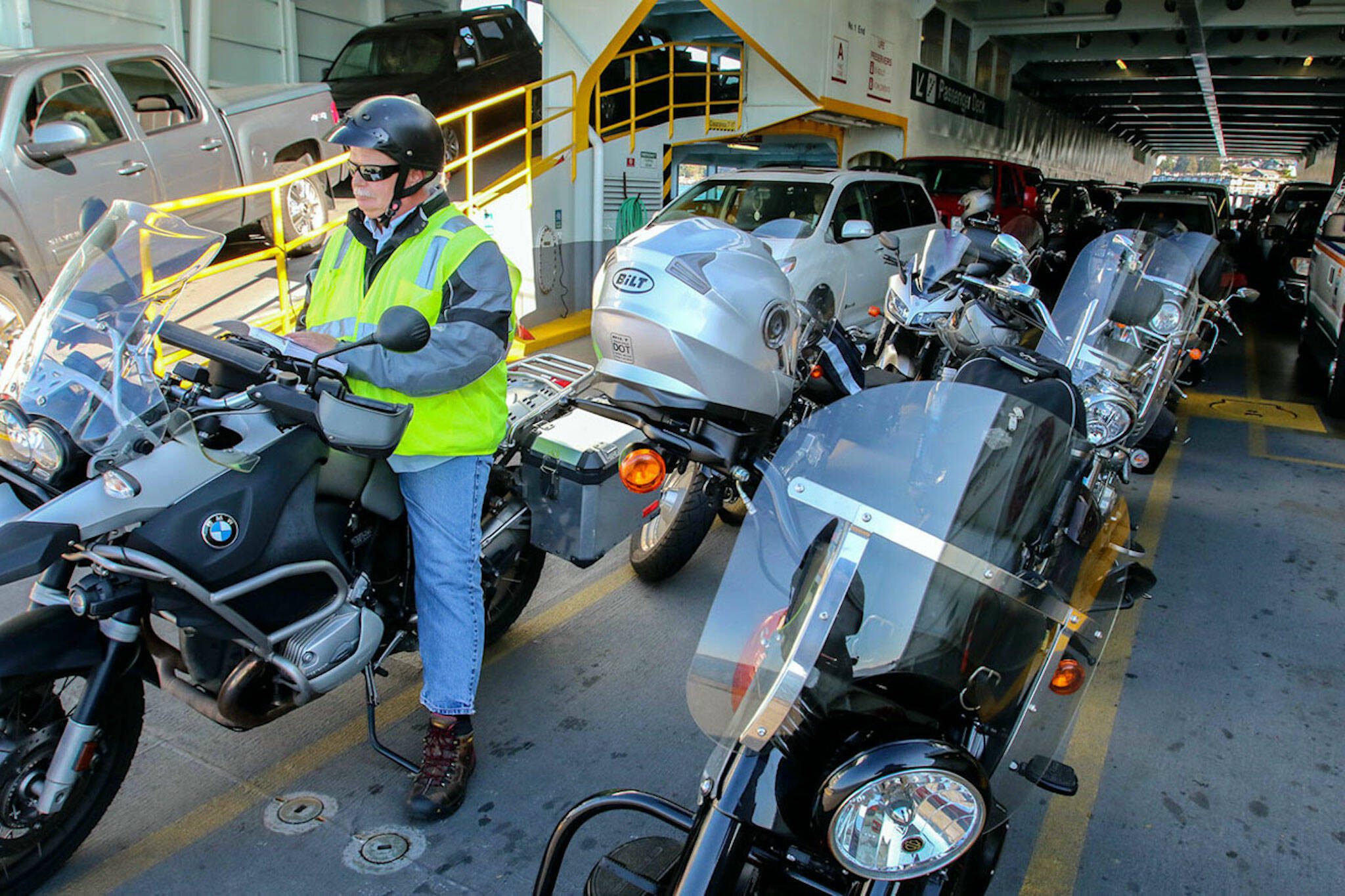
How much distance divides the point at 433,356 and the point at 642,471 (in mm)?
846

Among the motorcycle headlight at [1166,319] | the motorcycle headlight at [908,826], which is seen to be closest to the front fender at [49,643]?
the motorcycle headlight at [908,826]

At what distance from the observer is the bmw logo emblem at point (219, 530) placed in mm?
2316

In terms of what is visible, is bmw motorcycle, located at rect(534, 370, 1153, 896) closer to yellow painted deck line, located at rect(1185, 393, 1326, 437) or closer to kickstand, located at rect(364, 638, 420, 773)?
kickstand, located at rect(364, 638, 420, 773)

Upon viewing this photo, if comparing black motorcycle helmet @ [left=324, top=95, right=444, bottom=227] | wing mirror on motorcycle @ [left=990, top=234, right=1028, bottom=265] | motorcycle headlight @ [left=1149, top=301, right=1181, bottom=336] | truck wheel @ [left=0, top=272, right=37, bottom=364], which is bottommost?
truck wheel @ [left=0, top=272, right=37, bottom=364]

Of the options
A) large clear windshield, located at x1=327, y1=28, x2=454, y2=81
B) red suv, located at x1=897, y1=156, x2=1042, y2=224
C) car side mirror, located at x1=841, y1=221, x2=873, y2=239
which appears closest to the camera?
car side mirror, located at x1=841, y1=221, x2=873, y2=239

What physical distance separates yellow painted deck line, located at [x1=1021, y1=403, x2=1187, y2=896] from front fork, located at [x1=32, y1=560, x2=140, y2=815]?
2.48 metres

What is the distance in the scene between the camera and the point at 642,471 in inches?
123

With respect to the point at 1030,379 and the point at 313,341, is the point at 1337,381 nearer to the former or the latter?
the point at 1030,379

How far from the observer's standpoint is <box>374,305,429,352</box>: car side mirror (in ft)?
7.01

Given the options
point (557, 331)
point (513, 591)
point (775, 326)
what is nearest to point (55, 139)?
point (557, 331)

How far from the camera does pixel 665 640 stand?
13.3 ft

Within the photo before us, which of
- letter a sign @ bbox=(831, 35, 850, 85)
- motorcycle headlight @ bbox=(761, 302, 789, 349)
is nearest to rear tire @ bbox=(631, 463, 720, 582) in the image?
motorcycle headlight @ bbox=(761, 302, 789, 349)

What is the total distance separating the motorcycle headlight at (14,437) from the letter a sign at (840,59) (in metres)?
12.9

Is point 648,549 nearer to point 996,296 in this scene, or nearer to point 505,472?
point 505,472
